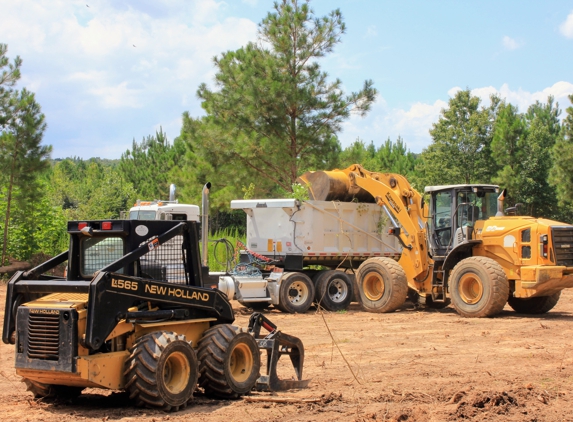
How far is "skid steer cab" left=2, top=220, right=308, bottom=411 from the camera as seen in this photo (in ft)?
23.0

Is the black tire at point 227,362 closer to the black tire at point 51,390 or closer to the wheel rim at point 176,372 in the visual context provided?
the wheel rim at point 176,372

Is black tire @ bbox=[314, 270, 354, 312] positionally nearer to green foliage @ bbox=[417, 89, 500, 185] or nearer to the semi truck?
the semi truck

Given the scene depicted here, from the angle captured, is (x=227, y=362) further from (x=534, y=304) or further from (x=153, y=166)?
(x=153, y=166)

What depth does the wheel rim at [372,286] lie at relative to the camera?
17578 mm

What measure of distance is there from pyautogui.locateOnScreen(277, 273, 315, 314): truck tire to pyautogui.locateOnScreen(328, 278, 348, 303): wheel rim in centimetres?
66

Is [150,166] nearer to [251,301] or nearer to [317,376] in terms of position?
[251,301]

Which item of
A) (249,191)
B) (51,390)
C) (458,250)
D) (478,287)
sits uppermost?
(249,191)

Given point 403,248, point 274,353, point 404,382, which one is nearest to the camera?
point 274,353

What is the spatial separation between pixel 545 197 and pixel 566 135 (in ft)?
26.7

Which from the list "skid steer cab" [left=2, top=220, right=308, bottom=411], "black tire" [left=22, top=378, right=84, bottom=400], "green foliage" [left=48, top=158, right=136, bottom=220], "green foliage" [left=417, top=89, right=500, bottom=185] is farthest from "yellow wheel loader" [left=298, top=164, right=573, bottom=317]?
"green foliage" [left=417, top=89, right=500, bottom=185]

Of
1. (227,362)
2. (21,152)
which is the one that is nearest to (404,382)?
(227,362)

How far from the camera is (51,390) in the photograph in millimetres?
7852

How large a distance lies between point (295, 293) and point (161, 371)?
10672 millimetres

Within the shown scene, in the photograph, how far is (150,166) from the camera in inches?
2042
